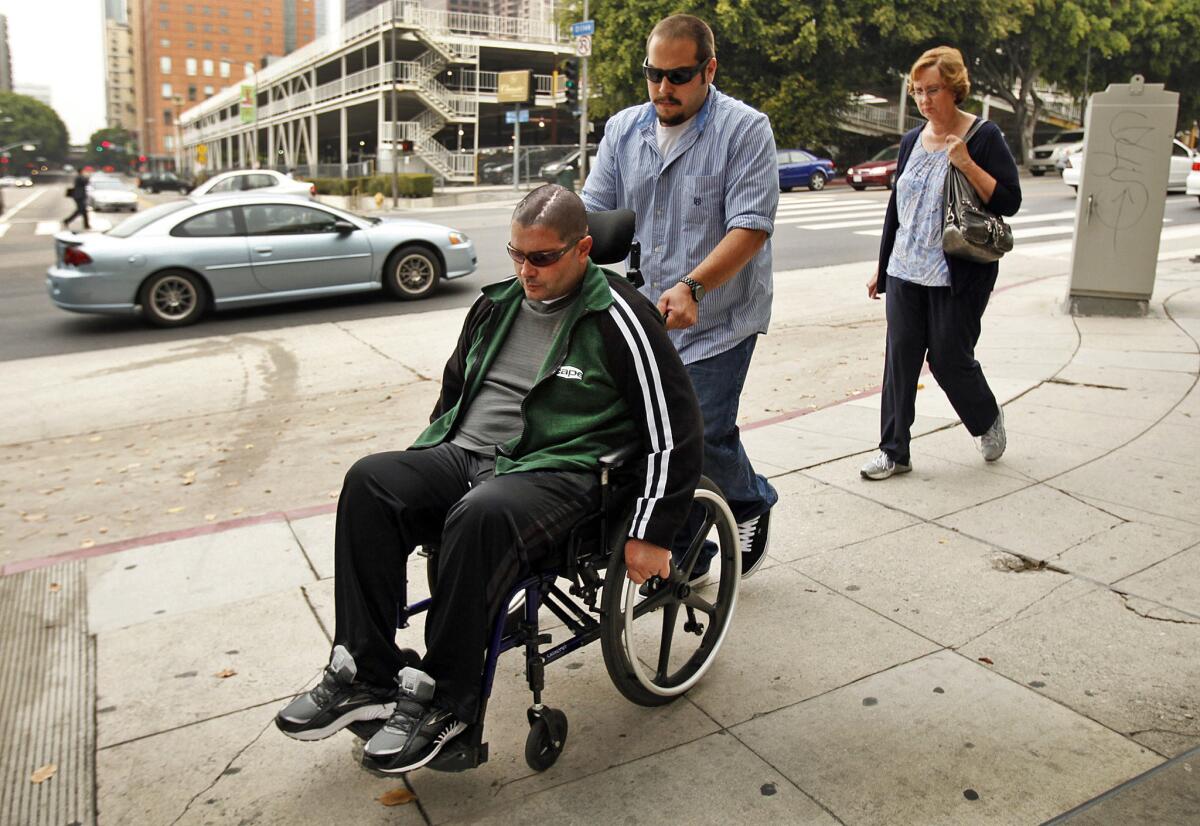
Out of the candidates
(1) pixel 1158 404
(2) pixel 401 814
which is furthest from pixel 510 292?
(1) pixel 1158 404

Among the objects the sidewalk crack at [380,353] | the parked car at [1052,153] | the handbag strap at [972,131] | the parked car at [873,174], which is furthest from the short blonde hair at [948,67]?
the parked car at [1052,153]

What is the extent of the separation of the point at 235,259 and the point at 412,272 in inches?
80.9

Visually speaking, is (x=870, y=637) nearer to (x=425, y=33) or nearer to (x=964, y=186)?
(x=964, y=186)

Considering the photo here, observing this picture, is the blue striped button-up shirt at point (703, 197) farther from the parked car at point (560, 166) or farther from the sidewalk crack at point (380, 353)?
the parked car at point (560, 166)

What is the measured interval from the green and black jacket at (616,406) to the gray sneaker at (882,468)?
8.17 feet

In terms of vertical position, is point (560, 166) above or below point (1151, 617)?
above

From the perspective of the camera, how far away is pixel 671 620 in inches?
121

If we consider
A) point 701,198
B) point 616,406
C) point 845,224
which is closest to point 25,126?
point 845,224

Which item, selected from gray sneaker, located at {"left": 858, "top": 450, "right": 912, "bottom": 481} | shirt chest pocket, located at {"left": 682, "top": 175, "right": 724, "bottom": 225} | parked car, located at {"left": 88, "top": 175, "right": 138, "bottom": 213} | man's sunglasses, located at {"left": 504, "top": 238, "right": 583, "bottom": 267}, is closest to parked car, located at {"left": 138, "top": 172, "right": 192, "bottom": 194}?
parked car, located at {"left": 88, "top": 175, "right": 138, "bottom": 213}

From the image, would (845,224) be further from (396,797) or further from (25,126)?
(25,126)

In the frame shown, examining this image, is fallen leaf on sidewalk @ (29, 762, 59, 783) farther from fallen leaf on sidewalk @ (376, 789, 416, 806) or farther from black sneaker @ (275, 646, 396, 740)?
fallen leaf on sidewalk @ (376, 789, 416, 806)

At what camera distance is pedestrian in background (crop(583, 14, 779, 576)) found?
3.29m

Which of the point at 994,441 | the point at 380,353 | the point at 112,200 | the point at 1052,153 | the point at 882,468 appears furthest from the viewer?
the point at 112,200

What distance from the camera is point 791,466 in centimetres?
537
